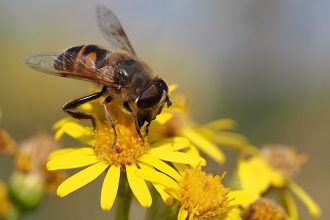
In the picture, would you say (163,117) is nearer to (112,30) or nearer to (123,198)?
(123,198)

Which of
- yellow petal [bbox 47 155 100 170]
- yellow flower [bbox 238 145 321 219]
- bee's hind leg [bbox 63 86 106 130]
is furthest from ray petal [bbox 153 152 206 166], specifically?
yellow flower [bbox 238 145 321 219]

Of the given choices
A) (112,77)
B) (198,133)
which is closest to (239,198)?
(112,77)

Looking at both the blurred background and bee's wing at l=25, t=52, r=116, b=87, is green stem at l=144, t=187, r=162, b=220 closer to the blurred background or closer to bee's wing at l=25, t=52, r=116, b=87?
bee's wing at l=25, t=52, r=116, b=87

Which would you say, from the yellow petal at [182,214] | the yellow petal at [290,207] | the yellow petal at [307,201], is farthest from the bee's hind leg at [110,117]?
the yellow petal at [307,201]

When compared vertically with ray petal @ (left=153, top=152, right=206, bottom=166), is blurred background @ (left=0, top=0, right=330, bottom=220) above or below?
below

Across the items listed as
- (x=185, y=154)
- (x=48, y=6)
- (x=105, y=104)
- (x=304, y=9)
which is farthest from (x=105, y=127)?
(x=48, y=6)

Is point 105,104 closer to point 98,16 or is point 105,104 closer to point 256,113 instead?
point 98,16

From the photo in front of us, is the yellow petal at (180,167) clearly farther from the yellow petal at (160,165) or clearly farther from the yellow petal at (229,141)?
the yellow petal at (229,141)

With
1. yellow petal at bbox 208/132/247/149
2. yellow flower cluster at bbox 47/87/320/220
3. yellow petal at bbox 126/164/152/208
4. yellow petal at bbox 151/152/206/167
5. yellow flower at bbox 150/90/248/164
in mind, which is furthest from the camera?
yellow petal at bbox 208/132/247/149
